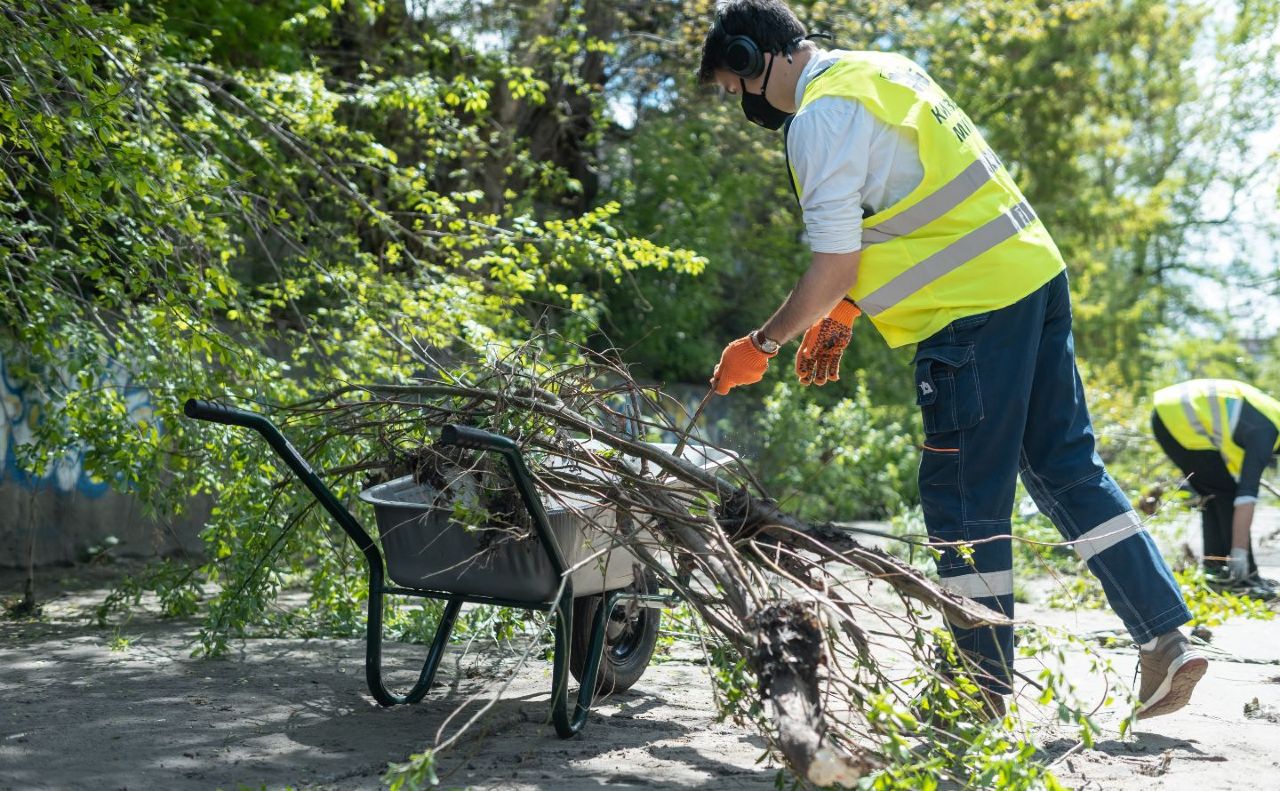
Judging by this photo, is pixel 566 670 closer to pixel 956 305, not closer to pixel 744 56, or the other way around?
pixel 956 305

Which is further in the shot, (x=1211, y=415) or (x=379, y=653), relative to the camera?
(x=1211, y=415)

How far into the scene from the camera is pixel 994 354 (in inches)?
125

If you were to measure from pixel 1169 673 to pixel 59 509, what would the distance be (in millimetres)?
6732

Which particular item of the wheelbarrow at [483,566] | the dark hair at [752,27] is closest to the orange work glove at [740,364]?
the wheelbarrow at [483,566]

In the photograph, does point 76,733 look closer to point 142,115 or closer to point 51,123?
point 51,123

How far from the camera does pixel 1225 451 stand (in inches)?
268

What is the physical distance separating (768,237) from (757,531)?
10.4 meters

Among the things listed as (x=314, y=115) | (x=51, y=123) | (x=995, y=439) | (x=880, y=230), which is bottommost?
(x=995, y=439)

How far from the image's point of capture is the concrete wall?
7.16 meters

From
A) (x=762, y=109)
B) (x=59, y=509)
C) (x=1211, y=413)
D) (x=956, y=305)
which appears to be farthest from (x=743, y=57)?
(x=59, y=509)

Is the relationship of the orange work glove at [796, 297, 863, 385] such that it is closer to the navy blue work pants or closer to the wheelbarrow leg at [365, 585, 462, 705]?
the navy blue work pants

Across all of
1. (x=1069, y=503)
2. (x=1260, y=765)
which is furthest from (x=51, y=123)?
(x=1260, y=765)

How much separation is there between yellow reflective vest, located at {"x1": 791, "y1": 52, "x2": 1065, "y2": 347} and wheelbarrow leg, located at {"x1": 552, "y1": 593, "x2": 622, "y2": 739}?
1147mm

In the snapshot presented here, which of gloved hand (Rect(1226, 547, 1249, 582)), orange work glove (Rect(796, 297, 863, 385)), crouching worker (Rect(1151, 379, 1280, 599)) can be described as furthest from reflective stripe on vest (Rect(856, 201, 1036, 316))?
gloved hand (Rect(1226, 547, 1249, 582))
